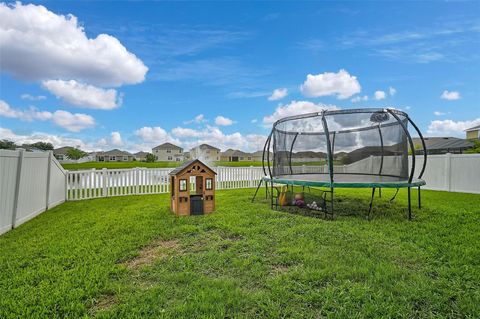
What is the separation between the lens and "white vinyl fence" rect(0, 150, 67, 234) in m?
4.09

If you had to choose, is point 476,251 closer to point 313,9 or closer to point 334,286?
point 334,286

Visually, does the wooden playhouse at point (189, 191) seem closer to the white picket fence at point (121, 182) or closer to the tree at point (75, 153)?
the white picket fence at point (121, 182)

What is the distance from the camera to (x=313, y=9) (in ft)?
25.5

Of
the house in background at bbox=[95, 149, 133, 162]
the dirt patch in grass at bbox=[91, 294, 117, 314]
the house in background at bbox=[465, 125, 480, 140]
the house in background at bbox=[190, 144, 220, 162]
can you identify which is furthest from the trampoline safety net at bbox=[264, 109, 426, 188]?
the house in background at bbox=[95, 149, 133, 162]

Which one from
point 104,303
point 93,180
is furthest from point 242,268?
point 93,180

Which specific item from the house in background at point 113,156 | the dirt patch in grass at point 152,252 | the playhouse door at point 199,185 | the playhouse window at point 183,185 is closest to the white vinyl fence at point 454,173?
the playhouse door at point 199,185

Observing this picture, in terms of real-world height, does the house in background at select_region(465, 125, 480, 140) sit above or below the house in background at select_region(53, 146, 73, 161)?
above

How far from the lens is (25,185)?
4781mm

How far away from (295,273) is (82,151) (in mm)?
58071

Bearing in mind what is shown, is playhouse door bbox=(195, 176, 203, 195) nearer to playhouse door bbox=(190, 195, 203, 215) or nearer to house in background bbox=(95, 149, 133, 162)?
playhouse door bbox=(190, 195, 203, 215)

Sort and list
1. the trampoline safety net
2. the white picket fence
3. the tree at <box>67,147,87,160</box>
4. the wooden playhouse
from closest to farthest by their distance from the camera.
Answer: the wooden playhouse < the trampoline safety net < the white picket fence < the tree at <box>67,147,87,160</box>

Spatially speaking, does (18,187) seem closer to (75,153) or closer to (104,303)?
(104,303)

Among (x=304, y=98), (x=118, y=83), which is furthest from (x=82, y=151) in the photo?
(x=304, y=98)

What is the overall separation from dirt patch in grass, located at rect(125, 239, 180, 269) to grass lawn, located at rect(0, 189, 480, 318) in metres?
0.01
